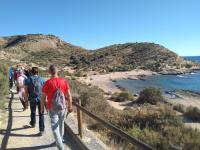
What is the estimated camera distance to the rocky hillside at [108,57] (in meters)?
90.8

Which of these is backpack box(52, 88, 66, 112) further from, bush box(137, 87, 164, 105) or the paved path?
bush box(137, 87, 164, 105)

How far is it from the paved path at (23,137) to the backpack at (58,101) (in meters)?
1.42

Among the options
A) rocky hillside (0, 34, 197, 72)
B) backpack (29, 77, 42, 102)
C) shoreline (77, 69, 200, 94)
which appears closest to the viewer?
backpack (29, 77, 42, 102)

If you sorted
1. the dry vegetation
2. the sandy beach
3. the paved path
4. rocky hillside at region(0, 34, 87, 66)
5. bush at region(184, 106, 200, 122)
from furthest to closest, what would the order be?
rocky hillside at region(0, 34, 87, 66) → the sandy beach → bush at region(184, 106, 200, 122) → the dry vegetation → the paved path

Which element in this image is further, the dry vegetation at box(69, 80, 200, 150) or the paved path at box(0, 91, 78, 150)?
the dry vegetation at box(69, 80, 200, 150)

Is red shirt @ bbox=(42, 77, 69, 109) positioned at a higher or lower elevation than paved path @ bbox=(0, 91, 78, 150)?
higher

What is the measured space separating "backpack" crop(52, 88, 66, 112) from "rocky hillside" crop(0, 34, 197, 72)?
73045mm

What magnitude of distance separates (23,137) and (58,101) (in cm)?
272

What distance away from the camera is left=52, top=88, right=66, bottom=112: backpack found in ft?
23.8

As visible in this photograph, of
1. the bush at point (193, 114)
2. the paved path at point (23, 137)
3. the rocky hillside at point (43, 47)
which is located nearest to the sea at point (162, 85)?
the bush at point (193, 114)

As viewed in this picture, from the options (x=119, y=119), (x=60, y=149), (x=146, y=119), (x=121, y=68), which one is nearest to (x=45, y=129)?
(x=60, y=149)

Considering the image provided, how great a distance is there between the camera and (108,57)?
110 metres

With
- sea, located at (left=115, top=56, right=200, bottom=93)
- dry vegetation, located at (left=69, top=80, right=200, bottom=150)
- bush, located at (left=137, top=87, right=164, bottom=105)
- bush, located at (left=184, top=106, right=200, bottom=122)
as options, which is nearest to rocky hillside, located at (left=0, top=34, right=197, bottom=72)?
sea, located at (left=115, top=56, right=200, bottom=93)

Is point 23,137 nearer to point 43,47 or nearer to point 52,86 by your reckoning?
point 52,86
